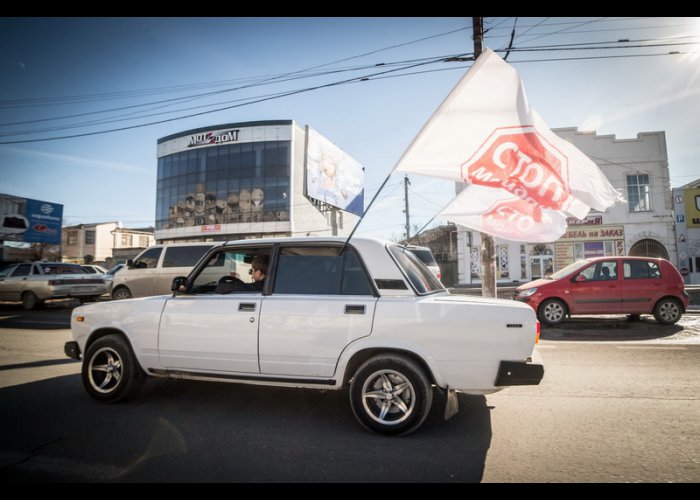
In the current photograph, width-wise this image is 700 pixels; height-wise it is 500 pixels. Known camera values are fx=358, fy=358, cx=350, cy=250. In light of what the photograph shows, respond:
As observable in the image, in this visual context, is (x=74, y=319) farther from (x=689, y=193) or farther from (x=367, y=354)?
(x=689, y=193)

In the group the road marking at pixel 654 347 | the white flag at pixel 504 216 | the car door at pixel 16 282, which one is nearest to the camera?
the white flag at pixel 504 216

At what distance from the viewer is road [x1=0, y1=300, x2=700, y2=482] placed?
8.41ft

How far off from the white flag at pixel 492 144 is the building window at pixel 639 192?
26.9 m

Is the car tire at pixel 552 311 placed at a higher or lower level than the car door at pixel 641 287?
lower

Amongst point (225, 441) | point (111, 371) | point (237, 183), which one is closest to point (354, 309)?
point (225, 441)

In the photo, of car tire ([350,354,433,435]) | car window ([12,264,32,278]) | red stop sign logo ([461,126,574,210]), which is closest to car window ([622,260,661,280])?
red stop sign logo ([461,126,574,210])

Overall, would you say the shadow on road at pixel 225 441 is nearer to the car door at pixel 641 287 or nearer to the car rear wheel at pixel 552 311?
the car rear wheel at pixel 552 311

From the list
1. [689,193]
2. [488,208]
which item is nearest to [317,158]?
[488,208]

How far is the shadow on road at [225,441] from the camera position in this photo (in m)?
2.55

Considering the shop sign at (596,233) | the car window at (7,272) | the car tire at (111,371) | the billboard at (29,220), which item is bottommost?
the car tire at (111,371)

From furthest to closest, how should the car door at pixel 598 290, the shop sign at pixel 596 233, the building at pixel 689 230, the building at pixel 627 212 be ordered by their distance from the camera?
the shop sign at pixel 596 233, the building at pixel 627 212, the building at pixel 689 230, the car door at pixel 598 290

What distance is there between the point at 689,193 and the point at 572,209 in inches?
1127

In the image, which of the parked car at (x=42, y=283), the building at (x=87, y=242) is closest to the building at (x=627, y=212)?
the parked car at (x=42, y=283)

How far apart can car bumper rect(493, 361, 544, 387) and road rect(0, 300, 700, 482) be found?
0.54 metres
